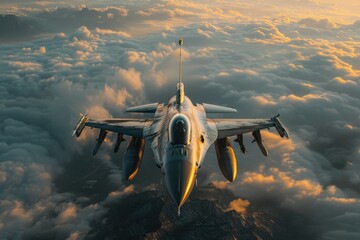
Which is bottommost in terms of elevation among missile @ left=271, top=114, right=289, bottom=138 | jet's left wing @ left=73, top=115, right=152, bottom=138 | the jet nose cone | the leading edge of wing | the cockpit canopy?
jet's left wing @ left=73, top=115, right=152, bottom=138

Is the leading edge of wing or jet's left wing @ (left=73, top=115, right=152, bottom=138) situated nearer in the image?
jet's left wing @ (left=73, top=115, right=152, bottom=138)

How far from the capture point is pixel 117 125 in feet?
95.7

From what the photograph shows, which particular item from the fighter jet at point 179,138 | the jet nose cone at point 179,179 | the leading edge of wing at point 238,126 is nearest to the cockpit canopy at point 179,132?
the fighter jet at point 179,138

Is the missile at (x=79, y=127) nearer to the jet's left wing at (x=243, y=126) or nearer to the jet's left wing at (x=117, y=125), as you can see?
the jet's left wing at (x=117, y=125)

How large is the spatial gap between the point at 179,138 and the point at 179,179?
352cm

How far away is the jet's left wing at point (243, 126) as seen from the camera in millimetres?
27781

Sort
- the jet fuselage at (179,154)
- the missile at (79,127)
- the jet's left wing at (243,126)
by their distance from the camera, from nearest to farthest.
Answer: the jet fuselage at (179,154)
the missile at (79,127)
the jet's left wing at (243,126)

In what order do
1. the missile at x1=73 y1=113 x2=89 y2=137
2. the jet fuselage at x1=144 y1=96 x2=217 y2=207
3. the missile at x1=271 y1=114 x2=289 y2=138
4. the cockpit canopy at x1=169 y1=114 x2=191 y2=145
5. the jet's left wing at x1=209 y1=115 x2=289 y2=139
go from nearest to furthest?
the jet fuselage at x1=144 y1=96 x2=217 y2=207 < the cockpit canopy at x1=169 y1=114 x2=191 y2=145 < the missile at x1=73 y1=113 x2=89 y2=137 < the missile at x1=271 y1=114 x2=289 y2=138 < the jet's left wing at x1=209 y1=115 x2=289 y2=139

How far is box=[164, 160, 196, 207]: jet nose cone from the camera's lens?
52.6ft

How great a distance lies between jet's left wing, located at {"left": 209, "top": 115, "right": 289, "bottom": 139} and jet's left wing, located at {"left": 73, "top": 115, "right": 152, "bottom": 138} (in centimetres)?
850

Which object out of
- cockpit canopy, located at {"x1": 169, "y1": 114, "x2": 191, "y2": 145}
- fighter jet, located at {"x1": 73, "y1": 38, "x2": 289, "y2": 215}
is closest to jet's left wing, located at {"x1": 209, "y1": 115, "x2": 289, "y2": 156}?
fighter jet, located at {"x1": 73, "y1": 38, "x2": 289, "y2": 215}

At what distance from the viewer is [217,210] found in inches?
7165

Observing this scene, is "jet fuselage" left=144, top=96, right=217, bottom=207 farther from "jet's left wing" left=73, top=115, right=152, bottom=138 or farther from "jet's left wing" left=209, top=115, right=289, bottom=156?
"jet's left wing" left=209, top=115, right=289, bottom=156

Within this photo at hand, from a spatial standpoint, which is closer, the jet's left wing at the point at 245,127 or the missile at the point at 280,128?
the missile at the point at 280,128
